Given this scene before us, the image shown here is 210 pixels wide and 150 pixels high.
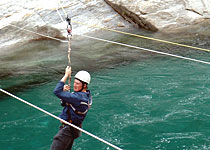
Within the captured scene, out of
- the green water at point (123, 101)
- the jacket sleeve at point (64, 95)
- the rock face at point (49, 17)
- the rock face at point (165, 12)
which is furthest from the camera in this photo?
the rock face at point (165, 12)

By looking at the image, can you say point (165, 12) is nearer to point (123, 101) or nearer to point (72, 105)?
point (123, 101)

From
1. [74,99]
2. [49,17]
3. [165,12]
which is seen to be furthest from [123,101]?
[165,12]

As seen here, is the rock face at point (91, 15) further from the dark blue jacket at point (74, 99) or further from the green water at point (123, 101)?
the dark blue jacket at point (74, 99)

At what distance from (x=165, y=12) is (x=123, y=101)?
647cm

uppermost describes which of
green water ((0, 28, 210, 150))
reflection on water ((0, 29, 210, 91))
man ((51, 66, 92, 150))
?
man ((51, 66, 92, 150))

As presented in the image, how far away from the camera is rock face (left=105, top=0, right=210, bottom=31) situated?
13547mm

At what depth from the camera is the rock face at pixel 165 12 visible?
13547mm

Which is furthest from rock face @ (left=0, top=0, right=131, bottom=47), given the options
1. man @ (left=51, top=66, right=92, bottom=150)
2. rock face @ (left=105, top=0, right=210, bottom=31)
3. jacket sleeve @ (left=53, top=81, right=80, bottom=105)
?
jacket sleeve @ (left=53, top=81, right=80, bottom=105)

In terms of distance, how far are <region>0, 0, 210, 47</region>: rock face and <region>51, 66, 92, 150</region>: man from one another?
8.48m

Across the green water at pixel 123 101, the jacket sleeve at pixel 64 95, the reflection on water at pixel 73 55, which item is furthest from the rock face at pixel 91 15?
the jacket sleeve at pixel 64 95

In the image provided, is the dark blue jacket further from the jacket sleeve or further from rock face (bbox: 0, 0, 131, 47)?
rock face (bbox: 0, 0, 131, 47)

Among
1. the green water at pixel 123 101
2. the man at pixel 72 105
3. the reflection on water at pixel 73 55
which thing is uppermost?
the man at pixel 72 105

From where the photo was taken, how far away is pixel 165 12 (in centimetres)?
1355

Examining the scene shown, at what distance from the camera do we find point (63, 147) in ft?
15.7
